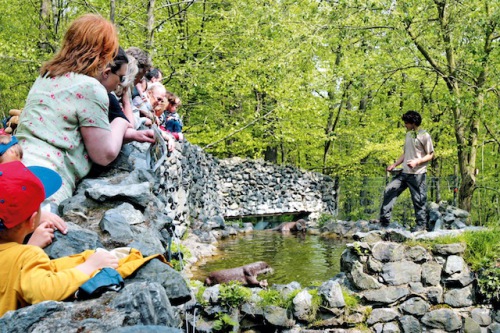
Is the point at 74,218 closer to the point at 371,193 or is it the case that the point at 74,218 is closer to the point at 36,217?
the point at 36,217

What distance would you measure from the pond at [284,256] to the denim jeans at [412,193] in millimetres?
1480

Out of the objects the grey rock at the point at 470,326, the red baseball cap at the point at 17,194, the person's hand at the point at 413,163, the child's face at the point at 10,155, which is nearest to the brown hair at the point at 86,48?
the child's face at the point at 10,155

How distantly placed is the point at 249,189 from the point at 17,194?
15.8 metres

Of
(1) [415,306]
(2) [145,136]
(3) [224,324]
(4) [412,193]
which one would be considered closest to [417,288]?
(1) [415,306]

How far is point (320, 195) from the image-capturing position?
19172 millimetres

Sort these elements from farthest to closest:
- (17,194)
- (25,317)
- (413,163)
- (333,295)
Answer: (413,163) < (333,295) < (17,194) < (25,317)

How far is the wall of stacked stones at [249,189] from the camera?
1283 centimetres

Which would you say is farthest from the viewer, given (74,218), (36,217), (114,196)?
(114,196)

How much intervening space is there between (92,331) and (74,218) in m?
1.21

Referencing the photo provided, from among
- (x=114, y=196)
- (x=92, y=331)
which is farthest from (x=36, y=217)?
(x=114, y=196)

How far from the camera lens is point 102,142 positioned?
258 cm

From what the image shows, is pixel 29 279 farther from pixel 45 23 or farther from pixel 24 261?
pixel 45 23

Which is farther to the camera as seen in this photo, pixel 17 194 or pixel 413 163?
pixel 413 163

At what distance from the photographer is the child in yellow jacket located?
1.52 metres
